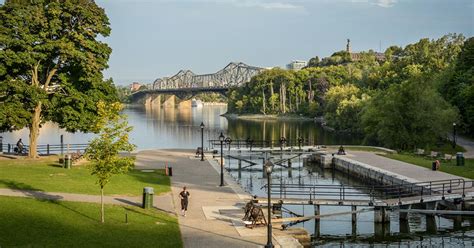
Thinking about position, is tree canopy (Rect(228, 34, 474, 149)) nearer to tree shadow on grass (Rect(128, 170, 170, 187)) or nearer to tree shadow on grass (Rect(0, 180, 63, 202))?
tree shadow on grass (Rect(128, 170, 170, 187))

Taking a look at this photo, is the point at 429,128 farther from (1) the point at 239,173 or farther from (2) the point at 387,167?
(1) the point at 239,173

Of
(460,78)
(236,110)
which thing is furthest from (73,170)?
(236,110)

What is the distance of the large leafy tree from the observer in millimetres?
39375

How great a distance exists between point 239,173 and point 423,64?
7796 cm

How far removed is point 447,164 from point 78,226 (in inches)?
1257

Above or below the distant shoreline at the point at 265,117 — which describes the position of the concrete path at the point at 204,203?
below

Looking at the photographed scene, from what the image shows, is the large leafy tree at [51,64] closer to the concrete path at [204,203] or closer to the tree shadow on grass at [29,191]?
the concrete path at [204,203]

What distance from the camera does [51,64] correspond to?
140 feet

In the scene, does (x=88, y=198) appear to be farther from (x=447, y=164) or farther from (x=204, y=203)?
(x=447, y=164)

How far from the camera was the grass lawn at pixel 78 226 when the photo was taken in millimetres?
19312

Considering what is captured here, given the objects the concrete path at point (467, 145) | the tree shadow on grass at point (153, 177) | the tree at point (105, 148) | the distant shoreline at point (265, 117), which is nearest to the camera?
the tree at point (105, 148)

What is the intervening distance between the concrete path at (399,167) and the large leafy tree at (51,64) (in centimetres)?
2258

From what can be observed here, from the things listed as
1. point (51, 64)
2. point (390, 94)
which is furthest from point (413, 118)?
point (51, 64)

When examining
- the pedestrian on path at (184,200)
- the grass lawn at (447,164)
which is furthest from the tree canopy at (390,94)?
the pedestrian on path at (184,200)
